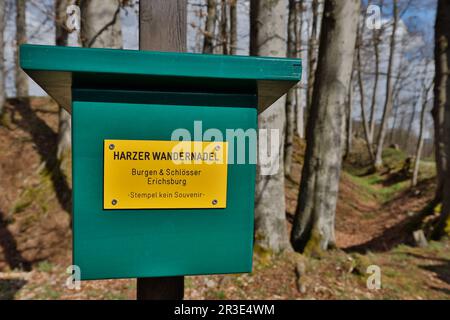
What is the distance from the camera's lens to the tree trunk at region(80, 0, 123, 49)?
16.9 ft

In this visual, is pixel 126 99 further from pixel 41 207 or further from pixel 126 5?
pixel 41 207

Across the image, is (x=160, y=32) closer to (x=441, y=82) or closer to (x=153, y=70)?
(x=153, y=70)

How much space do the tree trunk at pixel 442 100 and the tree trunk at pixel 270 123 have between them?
3041mm

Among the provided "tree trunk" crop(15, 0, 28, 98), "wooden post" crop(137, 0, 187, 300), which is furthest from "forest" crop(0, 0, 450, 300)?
"tree trunk" crop(15, 0, 28, 98)

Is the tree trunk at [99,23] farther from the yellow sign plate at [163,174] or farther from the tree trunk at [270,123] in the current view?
the yellow sign plate at [163,174]

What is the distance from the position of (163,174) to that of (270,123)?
319cm

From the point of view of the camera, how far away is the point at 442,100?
690cm

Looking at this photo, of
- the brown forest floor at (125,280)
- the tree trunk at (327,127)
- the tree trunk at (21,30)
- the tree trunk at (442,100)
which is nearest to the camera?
the brown forest floor at (125,280)

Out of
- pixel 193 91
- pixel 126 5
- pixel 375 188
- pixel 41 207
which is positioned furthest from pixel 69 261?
pixel 375 188

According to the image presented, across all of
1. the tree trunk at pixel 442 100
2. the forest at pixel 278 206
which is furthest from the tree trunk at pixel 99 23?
the tree trunk at pixel 442 100

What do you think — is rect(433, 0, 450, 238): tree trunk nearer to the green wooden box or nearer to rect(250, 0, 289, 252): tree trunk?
rect(250, 0, 289, 252): tree trunk

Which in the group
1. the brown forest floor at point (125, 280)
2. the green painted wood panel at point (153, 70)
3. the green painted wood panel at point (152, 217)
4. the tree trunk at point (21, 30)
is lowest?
the brown forest floor at point (125, 280)

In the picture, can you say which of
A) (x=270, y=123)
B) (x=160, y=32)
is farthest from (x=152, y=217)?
(x=270, y=123)

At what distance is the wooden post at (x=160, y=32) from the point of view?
1.41m
